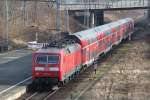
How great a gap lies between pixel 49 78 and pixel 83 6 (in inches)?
2701

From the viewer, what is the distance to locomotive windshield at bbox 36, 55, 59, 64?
2753 centimetres

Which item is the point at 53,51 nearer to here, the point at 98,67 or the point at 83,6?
the point at 98,67

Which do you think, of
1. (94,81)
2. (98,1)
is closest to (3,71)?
(94,81)

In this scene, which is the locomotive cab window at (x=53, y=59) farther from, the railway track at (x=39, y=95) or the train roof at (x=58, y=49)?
the railway track at (x=39, y=95)

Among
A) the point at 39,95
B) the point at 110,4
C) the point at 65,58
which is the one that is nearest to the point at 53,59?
the point at 65,58

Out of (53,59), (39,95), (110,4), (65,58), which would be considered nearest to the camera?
(39,95)

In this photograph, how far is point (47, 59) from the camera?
27.6 m

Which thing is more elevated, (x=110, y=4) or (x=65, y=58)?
(x=110, y=4)

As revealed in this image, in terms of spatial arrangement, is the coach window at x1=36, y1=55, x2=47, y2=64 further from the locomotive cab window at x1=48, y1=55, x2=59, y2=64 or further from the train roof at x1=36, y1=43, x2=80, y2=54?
the train roof at x1=36, y1=43, x2=80, y2=54

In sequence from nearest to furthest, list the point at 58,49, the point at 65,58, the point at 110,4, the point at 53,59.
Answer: the point at 53,59, the point at 58,49, the point at 65,58, the point at 110,4

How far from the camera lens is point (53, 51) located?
90.8 ft

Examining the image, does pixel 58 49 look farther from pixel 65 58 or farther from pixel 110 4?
pixel 110 4

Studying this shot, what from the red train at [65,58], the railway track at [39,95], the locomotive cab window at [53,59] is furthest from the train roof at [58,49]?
the railway track at [39,95]

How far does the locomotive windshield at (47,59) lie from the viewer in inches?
1084
